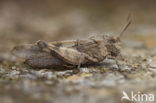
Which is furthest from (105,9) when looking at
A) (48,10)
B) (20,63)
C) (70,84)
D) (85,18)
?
(70,84)

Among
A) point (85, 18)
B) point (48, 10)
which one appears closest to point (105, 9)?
point (85, 18)

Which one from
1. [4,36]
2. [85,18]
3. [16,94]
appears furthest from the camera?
[85,18]

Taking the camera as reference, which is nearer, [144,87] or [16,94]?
[16,94]

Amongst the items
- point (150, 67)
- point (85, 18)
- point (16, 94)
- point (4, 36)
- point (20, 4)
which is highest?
point (20, 4)

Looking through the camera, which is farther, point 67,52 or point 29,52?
point 29,52

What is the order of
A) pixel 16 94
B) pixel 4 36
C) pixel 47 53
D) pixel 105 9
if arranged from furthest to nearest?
pixel 105 9
pixel 4 36
pixel 47 53
pixel 16 94

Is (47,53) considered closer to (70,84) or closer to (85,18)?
(70,84)

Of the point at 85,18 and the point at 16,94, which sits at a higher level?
the point at 85,18
